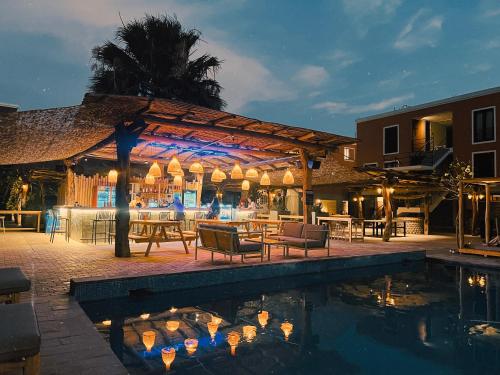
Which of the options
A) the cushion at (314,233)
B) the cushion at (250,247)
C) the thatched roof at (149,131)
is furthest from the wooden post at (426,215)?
the cushion at (250,247)

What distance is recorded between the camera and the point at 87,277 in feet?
19.3

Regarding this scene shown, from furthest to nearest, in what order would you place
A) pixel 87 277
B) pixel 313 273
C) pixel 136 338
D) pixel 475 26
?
pixel 475 26, pixel 313 273, pixel 87 277, pixel 136 338

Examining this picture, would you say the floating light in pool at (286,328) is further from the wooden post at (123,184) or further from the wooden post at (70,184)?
the wooden post at (70,184)

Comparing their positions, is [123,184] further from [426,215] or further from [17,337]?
[426,215]

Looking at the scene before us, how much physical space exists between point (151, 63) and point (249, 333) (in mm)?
19578

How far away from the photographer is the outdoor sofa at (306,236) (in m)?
8.73

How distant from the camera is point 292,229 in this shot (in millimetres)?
9461

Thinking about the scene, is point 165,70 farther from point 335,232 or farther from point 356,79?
point 356,79

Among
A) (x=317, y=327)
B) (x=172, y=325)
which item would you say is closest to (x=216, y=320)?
(x=172, y=325)

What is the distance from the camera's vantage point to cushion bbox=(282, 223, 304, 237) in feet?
30.6

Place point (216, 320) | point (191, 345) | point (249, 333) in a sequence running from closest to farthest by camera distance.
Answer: point (191, 345)
point (249, 333)
point (216, 320)

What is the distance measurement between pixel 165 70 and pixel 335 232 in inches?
523

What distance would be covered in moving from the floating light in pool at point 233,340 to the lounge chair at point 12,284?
7.00ft

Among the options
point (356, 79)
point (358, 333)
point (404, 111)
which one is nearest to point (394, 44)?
point (356, 79)
